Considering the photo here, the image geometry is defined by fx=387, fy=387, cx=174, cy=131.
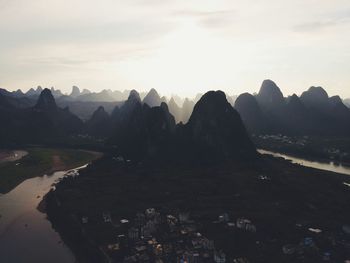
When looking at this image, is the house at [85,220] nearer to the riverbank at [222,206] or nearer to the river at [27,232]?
the riverbank at [222,206]

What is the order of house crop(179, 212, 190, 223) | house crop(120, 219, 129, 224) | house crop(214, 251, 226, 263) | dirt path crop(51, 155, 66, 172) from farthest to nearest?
1. dirt path crop(51, 155, 66, 172)
2. house crop(179, 212, 190, 223)
3. house crop(120, 219, 129, 224)
4. house crop(214, 251, 226, 263)

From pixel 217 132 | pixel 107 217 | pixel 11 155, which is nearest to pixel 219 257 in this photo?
pixel 107 217

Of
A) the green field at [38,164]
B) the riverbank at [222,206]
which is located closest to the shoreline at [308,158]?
the riverbank at [222,206]

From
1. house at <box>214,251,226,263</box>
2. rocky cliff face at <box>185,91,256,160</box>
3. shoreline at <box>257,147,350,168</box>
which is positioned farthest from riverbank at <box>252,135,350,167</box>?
house at <box>214,251,226,263</box>

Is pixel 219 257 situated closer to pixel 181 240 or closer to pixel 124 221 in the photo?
pixel 181 240

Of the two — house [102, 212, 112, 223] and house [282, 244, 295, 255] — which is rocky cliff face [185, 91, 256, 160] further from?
house [282, 244, 295, 255]

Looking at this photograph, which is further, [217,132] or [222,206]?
[217,132]

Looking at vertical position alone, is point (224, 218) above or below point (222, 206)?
below
